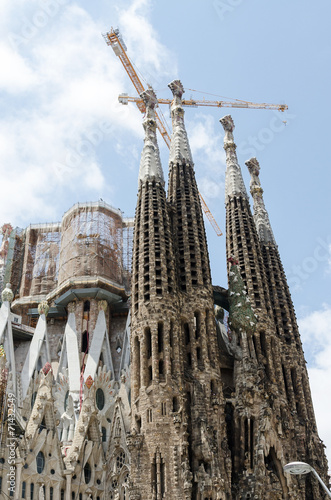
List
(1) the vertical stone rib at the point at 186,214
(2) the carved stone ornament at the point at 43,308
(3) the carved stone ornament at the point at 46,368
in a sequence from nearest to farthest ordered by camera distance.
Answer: (1) the vertical stone rib at the point at 186,214 < (3) the carved stone ornament at the point at 46,368 < (2) the carved stone ornament at the point at 43,308

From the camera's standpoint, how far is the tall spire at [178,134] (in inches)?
1612

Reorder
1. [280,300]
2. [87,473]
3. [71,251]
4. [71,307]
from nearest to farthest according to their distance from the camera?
[87,473]
[280,300]
[71,307]
[71,251]

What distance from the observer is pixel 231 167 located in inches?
1769

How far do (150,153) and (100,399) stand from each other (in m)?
15.7

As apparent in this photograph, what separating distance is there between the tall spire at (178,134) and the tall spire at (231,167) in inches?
170

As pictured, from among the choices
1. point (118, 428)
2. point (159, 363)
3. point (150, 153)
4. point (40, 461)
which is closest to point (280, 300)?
point (150, 153)

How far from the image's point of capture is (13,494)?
28.0m

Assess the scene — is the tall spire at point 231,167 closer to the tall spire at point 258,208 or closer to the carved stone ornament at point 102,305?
the tall spire at point 258,208

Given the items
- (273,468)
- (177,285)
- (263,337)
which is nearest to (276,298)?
(263,337)

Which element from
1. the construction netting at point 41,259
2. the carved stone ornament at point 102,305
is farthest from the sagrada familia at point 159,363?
the carved stone ornament at point 102,305

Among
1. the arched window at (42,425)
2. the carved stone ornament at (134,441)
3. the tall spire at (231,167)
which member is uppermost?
the tall spire at (231,167)

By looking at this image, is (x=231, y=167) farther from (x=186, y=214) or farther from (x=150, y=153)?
(x=186, y=214)

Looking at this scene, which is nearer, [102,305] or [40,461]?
[40,461]

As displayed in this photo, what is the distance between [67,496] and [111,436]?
182 inches
